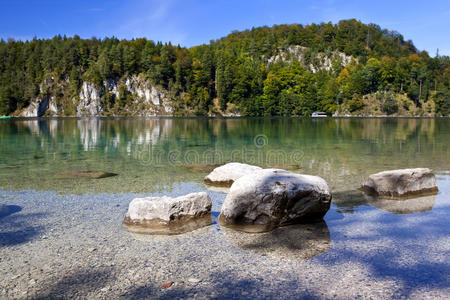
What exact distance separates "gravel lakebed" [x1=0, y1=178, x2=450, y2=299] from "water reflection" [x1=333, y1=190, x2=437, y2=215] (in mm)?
444

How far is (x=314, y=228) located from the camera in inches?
343

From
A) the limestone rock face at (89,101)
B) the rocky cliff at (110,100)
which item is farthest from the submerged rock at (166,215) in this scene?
the limestone rock face at (89,101)

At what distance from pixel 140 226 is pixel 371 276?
18.2ft

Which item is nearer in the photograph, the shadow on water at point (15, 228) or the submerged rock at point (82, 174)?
the shadow on water at point (15, 228)

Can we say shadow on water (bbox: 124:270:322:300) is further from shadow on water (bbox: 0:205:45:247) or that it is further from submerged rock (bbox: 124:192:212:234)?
shadow on water (bbox: 0:205:45:247)

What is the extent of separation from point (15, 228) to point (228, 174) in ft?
25.0

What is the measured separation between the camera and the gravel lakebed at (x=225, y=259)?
5.59m

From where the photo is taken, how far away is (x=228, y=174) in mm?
13695

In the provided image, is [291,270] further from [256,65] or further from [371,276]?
[256,65]

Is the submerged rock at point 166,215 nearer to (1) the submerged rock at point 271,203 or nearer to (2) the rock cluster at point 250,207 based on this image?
(2) the rock cluster at point 250,207

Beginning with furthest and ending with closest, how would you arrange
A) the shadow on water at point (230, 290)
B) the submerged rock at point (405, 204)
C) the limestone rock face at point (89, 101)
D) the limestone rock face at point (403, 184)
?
the limestone rock face at point (89, 101)
the limestone rock face at point (403, 184)
the submerged rock at point (405, 204)
the shadow on water at point (230, 290)

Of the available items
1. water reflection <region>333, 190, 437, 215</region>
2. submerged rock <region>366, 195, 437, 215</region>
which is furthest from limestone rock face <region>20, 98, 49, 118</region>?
submerged rock <region>366, 195, 437, 215</region>

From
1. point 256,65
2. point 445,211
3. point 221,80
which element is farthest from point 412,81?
A: point 445,211

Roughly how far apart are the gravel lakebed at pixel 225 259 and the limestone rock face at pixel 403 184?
6.41ft
